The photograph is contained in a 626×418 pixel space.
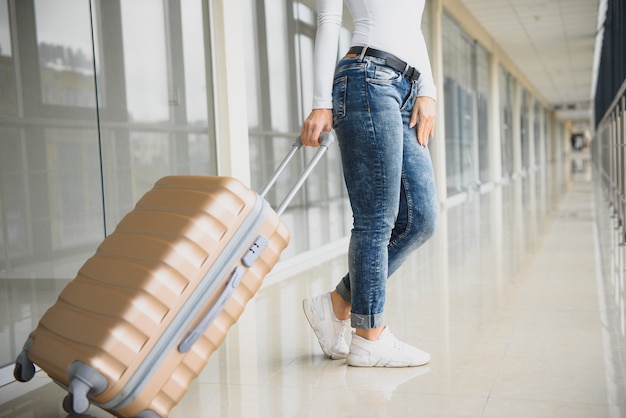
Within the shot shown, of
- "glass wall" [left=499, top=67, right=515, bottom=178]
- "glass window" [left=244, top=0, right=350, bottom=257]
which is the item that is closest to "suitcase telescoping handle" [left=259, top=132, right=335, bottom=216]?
"glass window" [left=244, top=0, right=350, bottom=257]

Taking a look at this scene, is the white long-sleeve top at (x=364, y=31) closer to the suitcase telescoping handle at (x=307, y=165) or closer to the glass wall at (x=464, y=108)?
the suitcase telescoping handle at (x=307, y=165)

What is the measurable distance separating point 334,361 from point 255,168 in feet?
7.20

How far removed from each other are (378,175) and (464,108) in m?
11.4

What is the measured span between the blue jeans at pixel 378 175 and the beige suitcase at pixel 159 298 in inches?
19.4

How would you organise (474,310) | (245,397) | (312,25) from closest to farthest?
1. (245,397)
2. (474,310)
3. (312,25)

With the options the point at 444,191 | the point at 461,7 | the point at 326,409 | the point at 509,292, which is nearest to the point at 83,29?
the point at 326,409

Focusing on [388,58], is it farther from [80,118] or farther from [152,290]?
[80,118]

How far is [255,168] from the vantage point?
453 centimetres

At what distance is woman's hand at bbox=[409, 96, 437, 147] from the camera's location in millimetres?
2363

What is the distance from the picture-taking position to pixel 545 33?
1488 cm

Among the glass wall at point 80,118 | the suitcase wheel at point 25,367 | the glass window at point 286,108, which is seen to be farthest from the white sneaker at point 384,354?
the glass window at point 286,108

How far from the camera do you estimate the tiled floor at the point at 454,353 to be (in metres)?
2.04

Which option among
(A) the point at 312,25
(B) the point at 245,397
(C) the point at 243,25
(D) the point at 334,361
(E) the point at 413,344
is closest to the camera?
(B) the point at 245,397

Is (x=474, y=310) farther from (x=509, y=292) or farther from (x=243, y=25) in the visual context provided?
(x=243, y=25)
